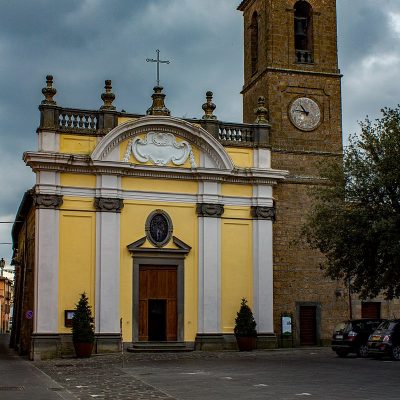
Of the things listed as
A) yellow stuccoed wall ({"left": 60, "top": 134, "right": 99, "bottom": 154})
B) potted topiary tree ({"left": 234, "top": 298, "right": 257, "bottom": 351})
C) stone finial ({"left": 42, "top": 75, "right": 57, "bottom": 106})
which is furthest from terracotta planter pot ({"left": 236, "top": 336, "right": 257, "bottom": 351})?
stone finial ({"left": 42, "top": 75, "right": 57, "bottom": 106})

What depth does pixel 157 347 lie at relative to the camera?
31.3 meters

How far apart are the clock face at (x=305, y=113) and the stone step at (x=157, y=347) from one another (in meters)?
11.5

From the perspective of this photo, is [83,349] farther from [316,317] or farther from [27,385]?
[316,317]

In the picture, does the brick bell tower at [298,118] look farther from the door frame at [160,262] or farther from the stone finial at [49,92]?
the stone finial at [49,92]

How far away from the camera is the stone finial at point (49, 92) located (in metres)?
31.8

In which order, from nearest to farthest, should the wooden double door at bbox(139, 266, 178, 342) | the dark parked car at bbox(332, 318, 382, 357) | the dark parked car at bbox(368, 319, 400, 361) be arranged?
the dark parked car at bbox(368, 319, 400, 361) < the dark parked car at bbox(332, 318, 382, 357) < the wooden double door at bbox(139, 266, 178, 342)

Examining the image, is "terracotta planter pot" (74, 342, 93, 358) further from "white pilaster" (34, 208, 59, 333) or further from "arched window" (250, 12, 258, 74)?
"arched window" (250, 12, 258, 74)

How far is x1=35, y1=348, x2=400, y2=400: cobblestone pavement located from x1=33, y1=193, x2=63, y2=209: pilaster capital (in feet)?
20.1

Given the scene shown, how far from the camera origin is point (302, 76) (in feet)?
120

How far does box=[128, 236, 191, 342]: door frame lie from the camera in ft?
104

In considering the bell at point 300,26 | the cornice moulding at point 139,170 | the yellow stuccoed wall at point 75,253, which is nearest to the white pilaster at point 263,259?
the cornice moulding at point 139,170

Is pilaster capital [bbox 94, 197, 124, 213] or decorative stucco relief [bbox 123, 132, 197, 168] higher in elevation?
decorative stucco relief [bbox 123, 132, 197, 168]

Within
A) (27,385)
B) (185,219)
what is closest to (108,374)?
(27,385)

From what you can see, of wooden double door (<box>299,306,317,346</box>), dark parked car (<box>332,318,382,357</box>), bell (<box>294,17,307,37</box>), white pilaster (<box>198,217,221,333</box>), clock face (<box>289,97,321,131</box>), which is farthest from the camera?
bell (<box>294,17,307,37</box>)
